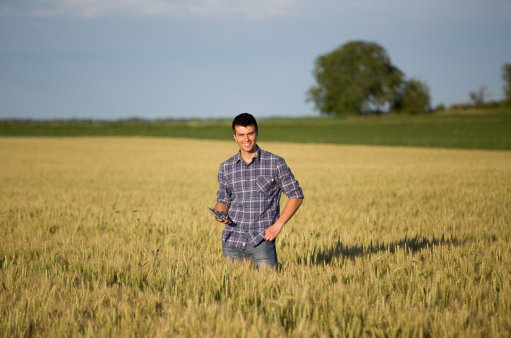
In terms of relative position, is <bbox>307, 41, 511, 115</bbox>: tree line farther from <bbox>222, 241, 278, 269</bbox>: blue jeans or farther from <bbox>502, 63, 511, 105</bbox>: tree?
<bbox>222, 241, 278, 269</bbox>: blue jeans

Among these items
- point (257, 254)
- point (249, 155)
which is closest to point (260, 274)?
point (257, 254)

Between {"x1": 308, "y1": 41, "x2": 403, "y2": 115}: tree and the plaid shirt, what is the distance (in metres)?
91.7

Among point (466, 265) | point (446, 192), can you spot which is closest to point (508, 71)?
point (446, 192)

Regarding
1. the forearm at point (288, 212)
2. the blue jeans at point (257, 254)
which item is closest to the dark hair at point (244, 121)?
the forearm at point (288, 212)

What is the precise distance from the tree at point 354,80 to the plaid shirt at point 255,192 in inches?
3611

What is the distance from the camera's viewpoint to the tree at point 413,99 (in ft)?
319

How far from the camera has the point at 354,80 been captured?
324ft

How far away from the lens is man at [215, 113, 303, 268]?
5020 mm

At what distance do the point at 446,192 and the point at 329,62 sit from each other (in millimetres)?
90751

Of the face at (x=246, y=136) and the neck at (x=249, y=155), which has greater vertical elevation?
the face at (x=246, y=136)

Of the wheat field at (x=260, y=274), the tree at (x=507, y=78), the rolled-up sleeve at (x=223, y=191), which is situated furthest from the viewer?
the tree at (x=507, y=78)

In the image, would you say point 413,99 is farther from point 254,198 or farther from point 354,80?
point 254,198

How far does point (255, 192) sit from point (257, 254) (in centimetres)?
57

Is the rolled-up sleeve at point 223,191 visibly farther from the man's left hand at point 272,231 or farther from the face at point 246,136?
the man's left hand at point 272,231
